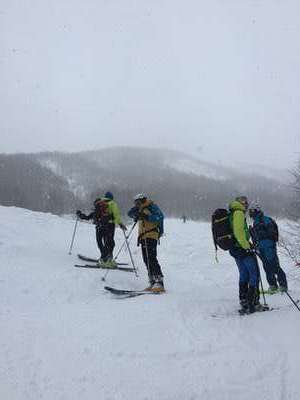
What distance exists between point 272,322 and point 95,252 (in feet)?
32.5

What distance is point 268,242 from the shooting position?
960cm

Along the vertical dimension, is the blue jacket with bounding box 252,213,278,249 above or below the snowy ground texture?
above

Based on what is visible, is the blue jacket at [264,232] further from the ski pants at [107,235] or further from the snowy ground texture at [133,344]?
the ski pants at [107,235]

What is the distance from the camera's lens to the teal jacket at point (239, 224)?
23.4 feet

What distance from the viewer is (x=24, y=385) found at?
4.16 m

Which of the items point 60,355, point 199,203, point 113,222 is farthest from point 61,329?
point 199,203

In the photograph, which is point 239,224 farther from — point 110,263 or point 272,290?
point 110,263

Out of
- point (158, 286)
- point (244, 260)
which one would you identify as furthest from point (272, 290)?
point (158, 286)

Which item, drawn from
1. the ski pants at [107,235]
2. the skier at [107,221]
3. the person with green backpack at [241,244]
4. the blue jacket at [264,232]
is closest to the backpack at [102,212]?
the skier at [107,221]

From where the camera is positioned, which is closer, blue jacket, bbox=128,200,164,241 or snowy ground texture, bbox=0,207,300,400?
snowy ground texture, bbox=0,207,300,400

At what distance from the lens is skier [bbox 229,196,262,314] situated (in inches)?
279

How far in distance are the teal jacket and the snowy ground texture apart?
130 centimetres

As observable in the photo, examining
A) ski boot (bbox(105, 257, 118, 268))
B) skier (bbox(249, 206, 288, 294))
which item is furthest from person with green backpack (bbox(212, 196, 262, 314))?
ski boot (bbox(105, 257, 118, 268))

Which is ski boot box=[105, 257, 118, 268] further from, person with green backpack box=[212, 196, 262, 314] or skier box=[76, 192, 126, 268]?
person with green backpack box=[212, 196, 262, 314]
